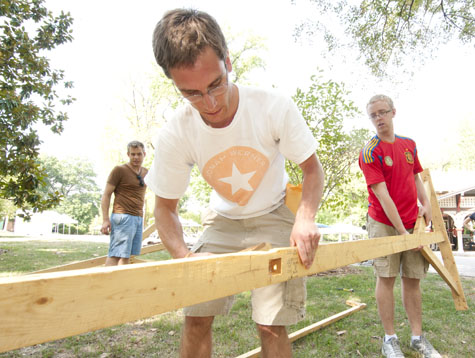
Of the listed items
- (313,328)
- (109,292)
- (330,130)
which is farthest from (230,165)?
(330,130)

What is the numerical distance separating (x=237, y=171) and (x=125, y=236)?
315 cm

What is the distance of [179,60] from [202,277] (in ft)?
2.82

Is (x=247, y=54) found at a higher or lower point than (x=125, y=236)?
higher

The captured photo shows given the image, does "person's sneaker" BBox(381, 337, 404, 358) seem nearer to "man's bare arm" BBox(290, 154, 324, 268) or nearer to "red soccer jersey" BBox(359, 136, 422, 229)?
"red soccer jersey" BBox(359, 136, 422, 229)

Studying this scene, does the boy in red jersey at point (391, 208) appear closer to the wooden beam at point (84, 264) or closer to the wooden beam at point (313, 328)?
the wooden beam at point (313, 328)

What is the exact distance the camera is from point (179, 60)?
1325 mm

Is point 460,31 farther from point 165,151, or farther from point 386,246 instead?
point 165,151

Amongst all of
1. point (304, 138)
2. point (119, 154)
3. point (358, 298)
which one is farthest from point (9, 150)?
point (119, 154)

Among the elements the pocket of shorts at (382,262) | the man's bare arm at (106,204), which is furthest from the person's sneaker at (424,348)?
the man's bare arm at (106,204)

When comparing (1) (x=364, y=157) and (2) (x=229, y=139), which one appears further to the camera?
(1) (x=364, y=157)

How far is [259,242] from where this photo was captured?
6.06 feet

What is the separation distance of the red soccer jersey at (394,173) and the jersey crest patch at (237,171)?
4.80 ft

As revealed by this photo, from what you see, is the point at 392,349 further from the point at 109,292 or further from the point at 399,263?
the point at 109,292

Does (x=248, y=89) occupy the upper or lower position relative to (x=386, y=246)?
upper
